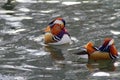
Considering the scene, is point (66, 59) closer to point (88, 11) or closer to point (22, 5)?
point (88, 11)

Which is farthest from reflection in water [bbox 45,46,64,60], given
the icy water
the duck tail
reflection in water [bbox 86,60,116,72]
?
reflection in water [bbox 86,60,116,72]

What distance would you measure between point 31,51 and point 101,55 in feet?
7.89

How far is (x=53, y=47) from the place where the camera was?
16.5 m

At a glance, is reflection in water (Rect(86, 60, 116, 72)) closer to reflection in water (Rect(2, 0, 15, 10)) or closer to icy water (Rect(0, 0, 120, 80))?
icy water (Rect(0, 0, 120, 80))

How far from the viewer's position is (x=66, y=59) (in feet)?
48.5

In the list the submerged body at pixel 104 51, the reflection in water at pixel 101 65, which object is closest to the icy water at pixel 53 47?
the reflection in water at pixel 101 65

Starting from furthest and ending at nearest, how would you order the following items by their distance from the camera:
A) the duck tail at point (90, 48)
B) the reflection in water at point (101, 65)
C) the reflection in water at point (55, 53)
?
the reflection in water at point (55, 53) < the duck tail at point (90, 48) < the reflection in water at point (101, 65)

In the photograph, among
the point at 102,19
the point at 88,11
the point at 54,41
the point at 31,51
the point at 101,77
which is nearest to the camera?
the point at 101,77

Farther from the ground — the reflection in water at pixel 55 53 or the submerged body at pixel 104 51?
the submerged body at pixel 104 51

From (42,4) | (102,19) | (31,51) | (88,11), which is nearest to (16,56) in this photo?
(31,51)

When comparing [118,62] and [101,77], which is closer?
[101,77]

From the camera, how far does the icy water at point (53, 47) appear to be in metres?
13.3

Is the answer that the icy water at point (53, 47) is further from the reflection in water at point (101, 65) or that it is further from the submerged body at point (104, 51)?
the submerged body at point (104, 51)

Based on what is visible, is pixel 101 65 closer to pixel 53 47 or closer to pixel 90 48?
pixel 90 48
